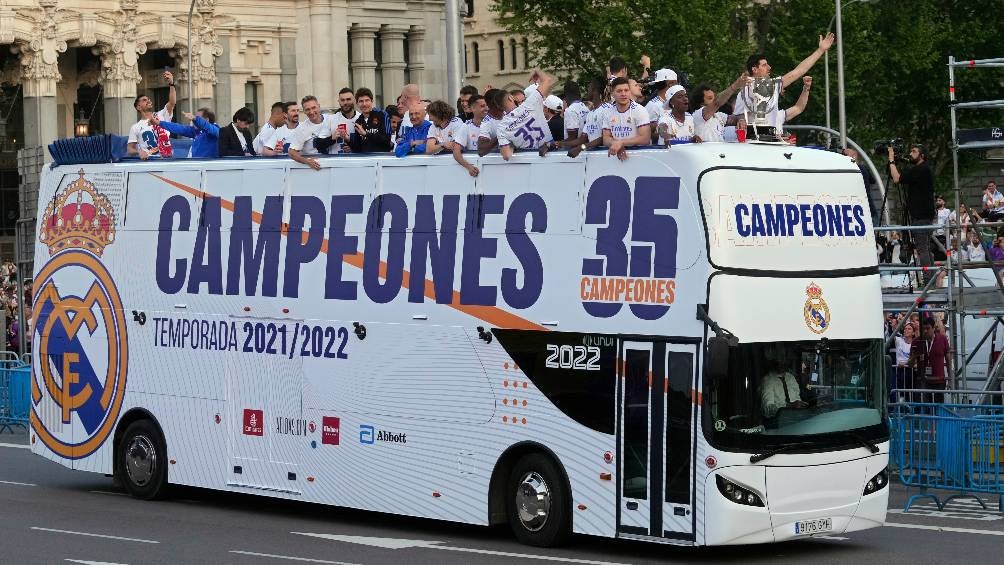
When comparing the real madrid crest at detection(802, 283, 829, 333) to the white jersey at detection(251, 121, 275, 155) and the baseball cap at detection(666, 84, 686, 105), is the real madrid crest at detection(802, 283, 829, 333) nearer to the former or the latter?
the baseball cap at detection(666, 84, 686, 105)

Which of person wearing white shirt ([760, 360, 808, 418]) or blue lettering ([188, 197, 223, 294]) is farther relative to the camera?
blue lettering ([188, 197, 223, 294])

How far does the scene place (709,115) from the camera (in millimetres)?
18234

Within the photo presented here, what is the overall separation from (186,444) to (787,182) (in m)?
7.07

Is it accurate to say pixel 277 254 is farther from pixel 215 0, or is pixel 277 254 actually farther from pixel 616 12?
pixel 215 0

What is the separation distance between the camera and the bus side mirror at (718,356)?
53.0 feet

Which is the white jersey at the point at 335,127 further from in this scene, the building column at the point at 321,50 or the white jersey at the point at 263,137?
the building column at the point at 321,50

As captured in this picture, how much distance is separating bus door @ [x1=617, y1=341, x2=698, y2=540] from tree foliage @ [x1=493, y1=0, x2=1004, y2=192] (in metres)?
53.6

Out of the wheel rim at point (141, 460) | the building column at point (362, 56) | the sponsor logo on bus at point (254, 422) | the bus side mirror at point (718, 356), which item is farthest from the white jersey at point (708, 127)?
the building column at point (362, 56)

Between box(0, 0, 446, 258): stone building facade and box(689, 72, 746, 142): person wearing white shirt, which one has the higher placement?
box(0, 0, 446, 258): stone building facade

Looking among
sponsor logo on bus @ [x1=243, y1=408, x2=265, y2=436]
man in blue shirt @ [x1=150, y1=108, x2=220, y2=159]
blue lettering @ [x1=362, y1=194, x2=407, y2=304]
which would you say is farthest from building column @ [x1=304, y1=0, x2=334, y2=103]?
blue lettering @ [x1=362, y1=194, x2=407, y2=304]

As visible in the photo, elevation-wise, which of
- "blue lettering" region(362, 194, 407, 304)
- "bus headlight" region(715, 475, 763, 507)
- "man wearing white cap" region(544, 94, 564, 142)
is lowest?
"bus headlight" region(715, 475, 763, 507)

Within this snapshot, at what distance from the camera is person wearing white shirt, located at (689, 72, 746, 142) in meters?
18.2

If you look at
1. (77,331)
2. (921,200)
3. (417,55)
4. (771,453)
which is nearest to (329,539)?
(771,453)

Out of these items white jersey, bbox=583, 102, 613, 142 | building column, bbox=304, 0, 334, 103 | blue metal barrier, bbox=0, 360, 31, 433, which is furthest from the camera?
building column, bbox=304, 0, 334, 103
